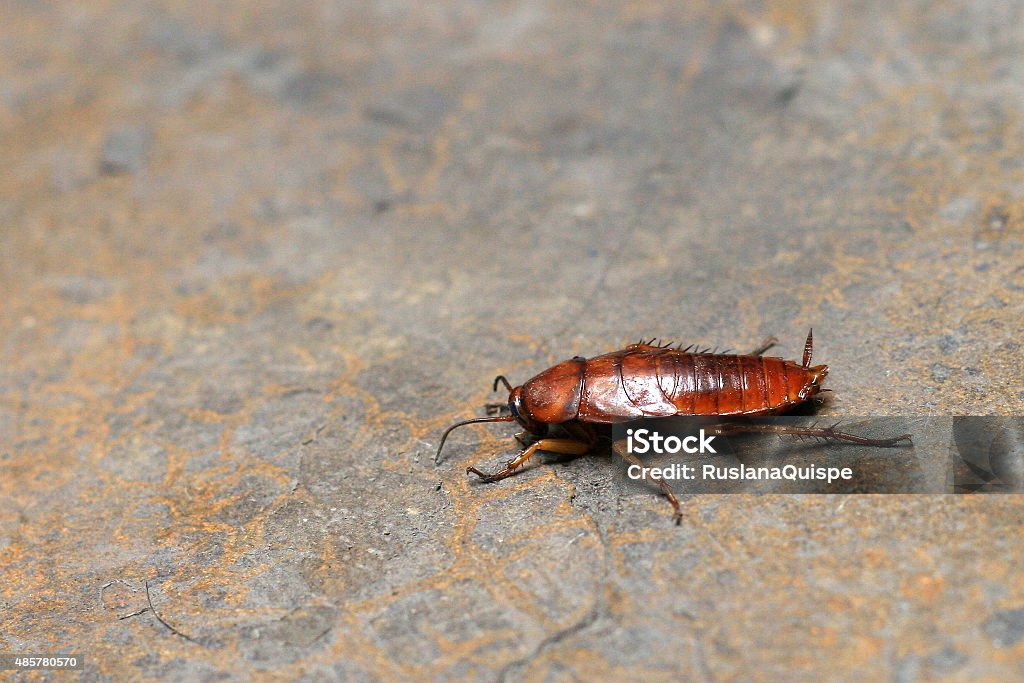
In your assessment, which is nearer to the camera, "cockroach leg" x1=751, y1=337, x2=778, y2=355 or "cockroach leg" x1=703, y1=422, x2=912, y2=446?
"cockroach leg" x1=703, y1=422, x2=912, y2=446

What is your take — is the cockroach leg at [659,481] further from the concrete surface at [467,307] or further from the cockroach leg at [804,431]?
the cockroach leg at [804,431]

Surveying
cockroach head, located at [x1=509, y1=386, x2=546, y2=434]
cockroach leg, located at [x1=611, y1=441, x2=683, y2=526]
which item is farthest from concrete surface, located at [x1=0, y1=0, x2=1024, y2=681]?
cockroach head, located at [x1=509, y1=386, x2=546, y2=434]

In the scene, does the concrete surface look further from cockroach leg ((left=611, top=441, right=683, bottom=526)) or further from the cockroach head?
the cockroach head

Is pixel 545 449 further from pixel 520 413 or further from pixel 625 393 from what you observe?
pixel 625 393

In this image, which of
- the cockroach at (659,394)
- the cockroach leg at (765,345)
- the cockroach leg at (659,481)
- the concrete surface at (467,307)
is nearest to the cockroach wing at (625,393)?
the cockroach at (659,394)

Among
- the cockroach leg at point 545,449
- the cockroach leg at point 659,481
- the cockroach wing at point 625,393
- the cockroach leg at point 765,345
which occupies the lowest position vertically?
the cockroach leg at point 545,449

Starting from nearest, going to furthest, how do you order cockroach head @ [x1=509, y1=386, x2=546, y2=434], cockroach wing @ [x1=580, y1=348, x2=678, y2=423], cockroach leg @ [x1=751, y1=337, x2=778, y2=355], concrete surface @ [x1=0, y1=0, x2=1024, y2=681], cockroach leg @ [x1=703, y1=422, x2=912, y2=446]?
concrete surface @ [x1=0, y1=0, x2=1024, y2=681] < cockroach leg @ [x1=703, y1=422, x2=912, y2=446] < cockroach wing @ [x1=580, y1=348, x2=678, y2=423] < cockroach head @ [x1=509, y1=386, x2=546, y2=434] < cockroach leg @ [x1=751, y1=337, x2=778, y2=355]

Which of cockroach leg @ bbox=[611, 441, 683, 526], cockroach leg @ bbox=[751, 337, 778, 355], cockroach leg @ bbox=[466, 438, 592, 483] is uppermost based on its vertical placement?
→ cockroach leg @ bbox=[751, 337, 778, 355]

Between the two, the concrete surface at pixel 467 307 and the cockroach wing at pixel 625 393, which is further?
the cockroach wing at pixel 625 393
